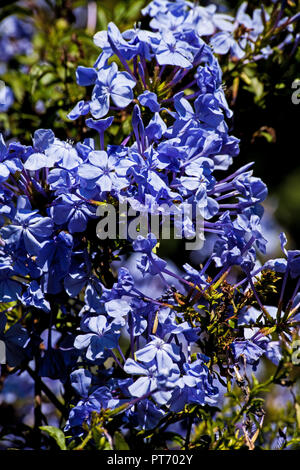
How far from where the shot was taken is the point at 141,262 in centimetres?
82

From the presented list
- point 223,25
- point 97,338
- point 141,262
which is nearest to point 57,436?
point 97,338

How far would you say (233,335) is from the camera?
2.82ft

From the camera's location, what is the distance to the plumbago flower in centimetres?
81

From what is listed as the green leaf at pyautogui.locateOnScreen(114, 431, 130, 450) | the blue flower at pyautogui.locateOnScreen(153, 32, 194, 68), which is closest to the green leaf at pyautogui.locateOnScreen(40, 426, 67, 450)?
the green leaf at pyautogui.locateOnScreen(114, 431, 130, 450)

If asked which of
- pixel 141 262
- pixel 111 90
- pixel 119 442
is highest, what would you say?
pixel 111 90

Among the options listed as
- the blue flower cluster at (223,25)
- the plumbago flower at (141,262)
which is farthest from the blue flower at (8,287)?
the blue flower cluster at (223,25)

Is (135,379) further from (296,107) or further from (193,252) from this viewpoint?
(296,107)

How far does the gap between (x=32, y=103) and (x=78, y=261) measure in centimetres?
59

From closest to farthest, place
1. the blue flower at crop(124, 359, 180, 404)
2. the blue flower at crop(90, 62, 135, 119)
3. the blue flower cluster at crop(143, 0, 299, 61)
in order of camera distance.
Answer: the blue flower at crop(124, 359, 180, 404)
the blue flower at crop(90, 62, 135, 119)
the blue flower cluster at crop(143, 0, 299, 61)

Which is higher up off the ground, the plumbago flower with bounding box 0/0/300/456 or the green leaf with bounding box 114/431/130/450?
the plumbago flower with bounding box 0/0/300/456

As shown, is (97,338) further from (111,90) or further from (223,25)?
(223,25)

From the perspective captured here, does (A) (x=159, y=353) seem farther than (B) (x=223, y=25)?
No

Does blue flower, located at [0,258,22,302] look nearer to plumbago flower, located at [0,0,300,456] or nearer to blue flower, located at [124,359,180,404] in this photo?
Result: plumbago flower, located at [0,0,300,456]

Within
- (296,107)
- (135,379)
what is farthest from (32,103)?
(135,379)
